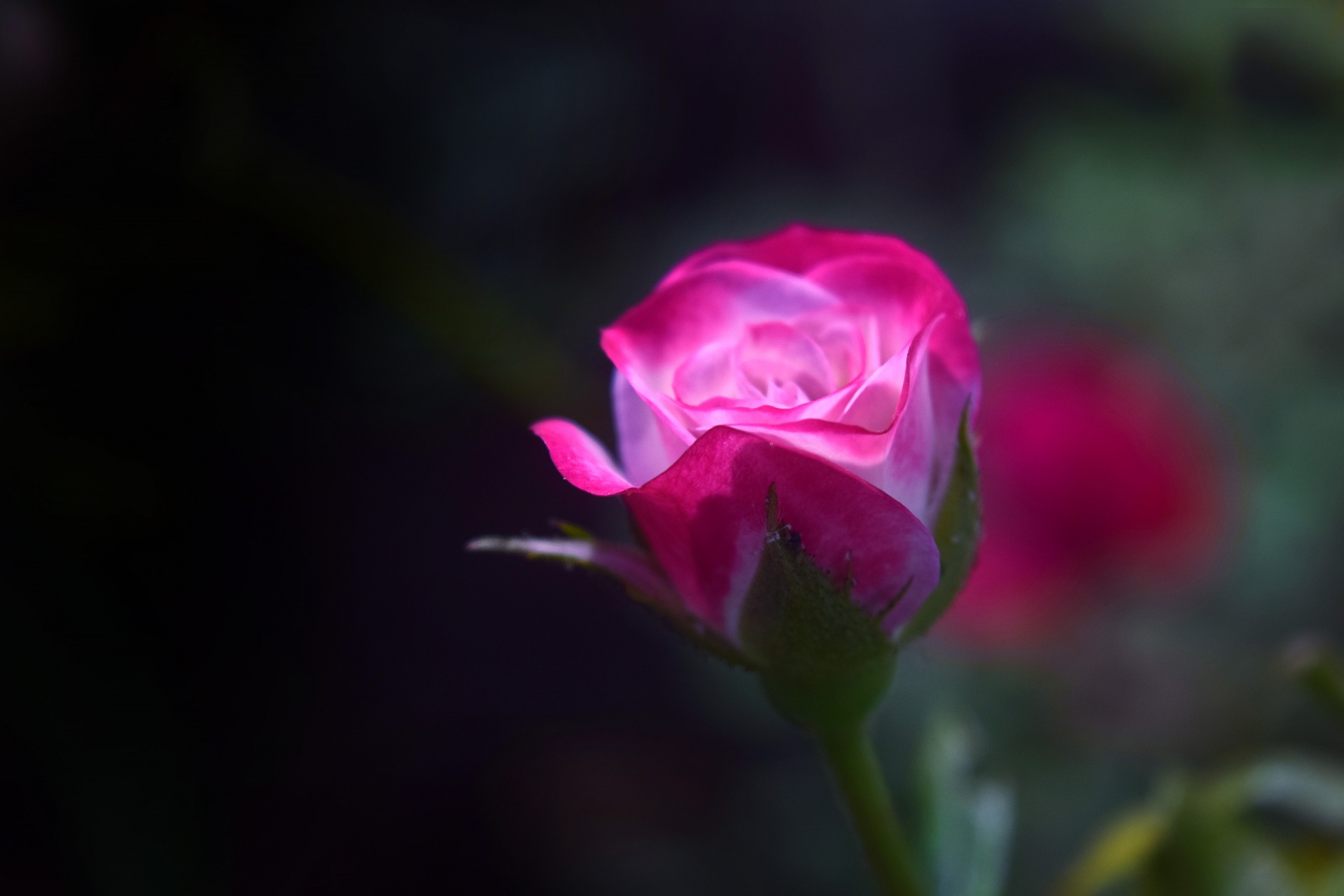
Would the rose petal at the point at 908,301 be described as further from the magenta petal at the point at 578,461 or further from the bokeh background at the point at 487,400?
the bokeh background at the point at 487,400

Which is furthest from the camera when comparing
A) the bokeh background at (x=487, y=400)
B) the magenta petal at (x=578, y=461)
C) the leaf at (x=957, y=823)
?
the bokeh background at (x=487, y=400)

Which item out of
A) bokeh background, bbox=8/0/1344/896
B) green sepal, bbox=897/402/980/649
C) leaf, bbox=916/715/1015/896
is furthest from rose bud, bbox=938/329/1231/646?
green sepal, bbox=897/402/980/649

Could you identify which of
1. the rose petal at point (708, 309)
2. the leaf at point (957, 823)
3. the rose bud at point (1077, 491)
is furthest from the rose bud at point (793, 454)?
the rose bud at point (1077, 491)

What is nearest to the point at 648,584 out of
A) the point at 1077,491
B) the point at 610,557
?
the point at 610,557

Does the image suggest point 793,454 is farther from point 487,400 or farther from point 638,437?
point 487,400

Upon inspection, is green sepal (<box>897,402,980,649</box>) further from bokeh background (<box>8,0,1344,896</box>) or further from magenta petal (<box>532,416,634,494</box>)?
bokeh background (<box>8,0,1344,896</box>)

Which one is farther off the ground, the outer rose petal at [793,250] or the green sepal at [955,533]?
the outer rose petal at [793,250]

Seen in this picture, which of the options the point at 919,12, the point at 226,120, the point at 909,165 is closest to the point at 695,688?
the point at 226,120
